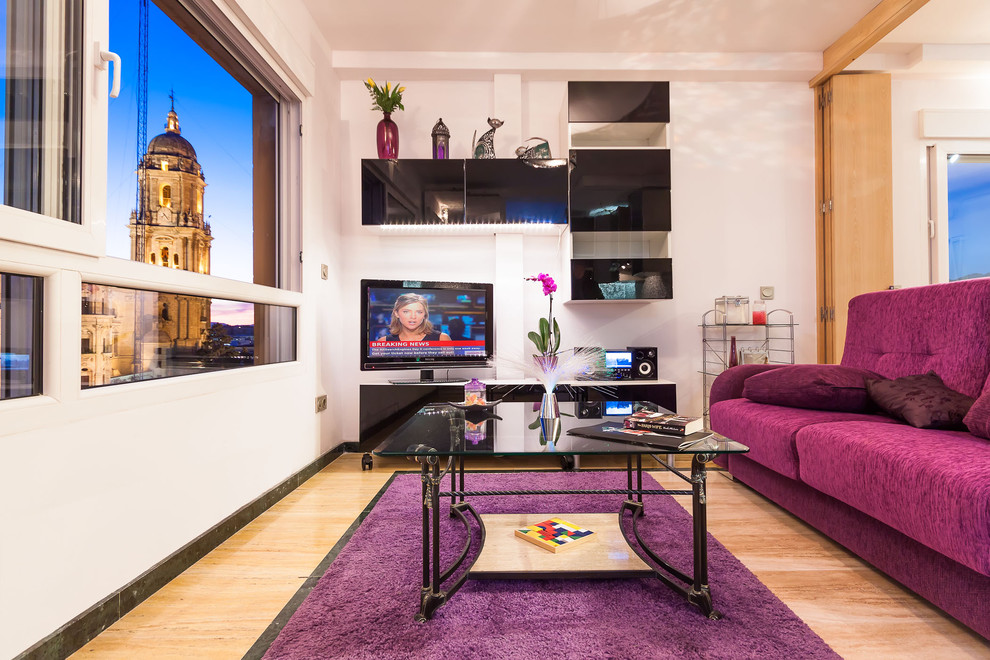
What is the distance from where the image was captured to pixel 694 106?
12.0 feet

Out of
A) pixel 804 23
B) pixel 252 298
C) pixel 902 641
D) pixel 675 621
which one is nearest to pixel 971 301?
pixel 902 641

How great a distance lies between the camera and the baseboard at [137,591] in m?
1.25

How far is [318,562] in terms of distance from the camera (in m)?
1.79

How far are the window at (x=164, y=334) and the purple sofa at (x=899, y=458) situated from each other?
7.77ft

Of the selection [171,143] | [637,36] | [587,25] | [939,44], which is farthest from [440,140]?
[939,44]

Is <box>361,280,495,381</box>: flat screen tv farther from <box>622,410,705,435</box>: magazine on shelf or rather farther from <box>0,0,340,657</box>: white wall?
<box>622,410,705,435</box>: magazine on shelf

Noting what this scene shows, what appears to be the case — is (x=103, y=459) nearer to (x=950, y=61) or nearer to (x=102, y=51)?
(x=102, y=51)

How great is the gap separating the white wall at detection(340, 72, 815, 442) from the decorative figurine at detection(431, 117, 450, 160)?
0.26 meters

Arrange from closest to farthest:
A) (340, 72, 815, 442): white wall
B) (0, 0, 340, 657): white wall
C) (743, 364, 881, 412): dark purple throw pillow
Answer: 1. (0, 0, 340, 657): white wall
2. (743, 364, 881, 412): dark purple throw pillow
3. (340, 72, 815, 442): white wall

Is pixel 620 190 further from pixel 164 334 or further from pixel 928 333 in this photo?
pixel 164 334

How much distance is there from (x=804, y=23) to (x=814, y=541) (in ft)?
10.3

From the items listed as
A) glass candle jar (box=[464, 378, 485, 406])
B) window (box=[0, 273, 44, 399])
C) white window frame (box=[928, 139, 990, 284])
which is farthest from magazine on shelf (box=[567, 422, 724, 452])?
white window frame (box=[928, 139, 990, 284])

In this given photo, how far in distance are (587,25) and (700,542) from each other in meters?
3.08

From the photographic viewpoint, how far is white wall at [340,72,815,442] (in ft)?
11.8
